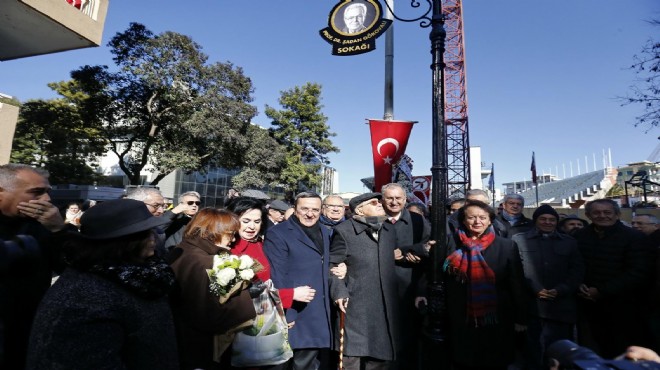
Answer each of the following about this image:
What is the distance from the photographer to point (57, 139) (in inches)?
894

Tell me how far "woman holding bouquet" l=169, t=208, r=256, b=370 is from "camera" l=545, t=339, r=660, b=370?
1789 mm

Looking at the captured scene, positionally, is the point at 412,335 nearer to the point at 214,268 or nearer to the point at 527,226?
the point at 214,268

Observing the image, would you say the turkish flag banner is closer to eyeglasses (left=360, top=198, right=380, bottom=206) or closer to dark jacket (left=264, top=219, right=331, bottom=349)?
eyeglasses (left=360, top=198, right=380, bottom=206)

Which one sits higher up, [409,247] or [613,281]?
[409,247]

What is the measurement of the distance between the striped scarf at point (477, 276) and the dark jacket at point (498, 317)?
53 millimetres

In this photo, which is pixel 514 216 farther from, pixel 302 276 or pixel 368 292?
pixel 302 276

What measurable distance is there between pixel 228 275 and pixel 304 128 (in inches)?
1056

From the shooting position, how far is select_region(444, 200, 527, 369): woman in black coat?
291cm

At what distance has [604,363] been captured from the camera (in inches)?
42.4

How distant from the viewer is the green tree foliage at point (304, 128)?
1092 inches

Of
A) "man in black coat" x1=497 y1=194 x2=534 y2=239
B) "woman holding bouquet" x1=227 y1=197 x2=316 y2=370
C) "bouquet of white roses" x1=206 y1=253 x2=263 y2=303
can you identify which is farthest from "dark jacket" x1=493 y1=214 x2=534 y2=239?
"bouquet of white roses" x1=206 y1=253 x2=263 y2=303

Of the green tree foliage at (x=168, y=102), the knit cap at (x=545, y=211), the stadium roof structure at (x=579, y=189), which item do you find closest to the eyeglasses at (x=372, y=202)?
the knit cap at (x=545, y=211)

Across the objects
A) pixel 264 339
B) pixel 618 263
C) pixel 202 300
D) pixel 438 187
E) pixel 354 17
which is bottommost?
pixel 264 339

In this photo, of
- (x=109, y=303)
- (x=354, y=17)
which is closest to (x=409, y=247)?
(x=109, y=303)
